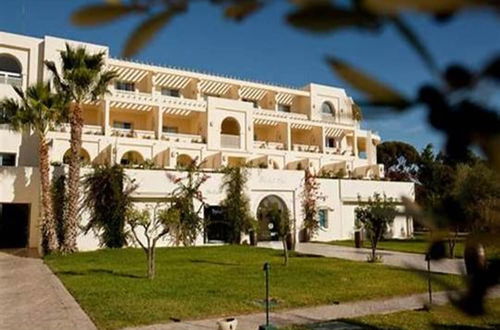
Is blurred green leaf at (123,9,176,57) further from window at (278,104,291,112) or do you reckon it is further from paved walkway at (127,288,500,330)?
window at (278,104,291,112)

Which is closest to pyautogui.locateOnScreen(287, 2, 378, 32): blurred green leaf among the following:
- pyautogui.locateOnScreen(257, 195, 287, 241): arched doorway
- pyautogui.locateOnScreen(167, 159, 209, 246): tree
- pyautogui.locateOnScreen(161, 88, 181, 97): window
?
pyautogui.locateOnScreen(257, 195, 287, 241): arched doorway

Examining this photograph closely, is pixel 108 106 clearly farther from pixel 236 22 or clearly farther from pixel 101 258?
pixel 236 22

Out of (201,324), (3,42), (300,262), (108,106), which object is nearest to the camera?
(201,324)

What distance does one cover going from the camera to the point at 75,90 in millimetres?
24125

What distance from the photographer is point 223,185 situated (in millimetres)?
30469

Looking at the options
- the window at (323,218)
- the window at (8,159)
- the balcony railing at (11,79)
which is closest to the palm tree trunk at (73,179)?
the window at (8,159)

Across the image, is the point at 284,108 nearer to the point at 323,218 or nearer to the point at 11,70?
the point at 323,218

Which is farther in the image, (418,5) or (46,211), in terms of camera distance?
(46,211)

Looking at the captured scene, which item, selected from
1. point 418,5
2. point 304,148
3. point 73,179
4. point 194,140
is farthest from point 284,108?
point 418,5

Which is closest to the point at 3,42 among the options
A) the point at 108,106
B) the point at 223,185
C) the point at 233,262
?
the point at 108,106

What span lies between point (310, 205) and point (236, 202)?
19.6ft

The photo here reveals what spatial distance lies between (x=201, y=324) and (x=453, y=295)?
971 centimetres

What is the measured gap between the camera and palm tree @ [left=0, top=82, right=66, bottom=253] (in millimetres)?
23656

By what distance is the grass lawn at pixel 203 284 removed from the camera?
1102 cm
